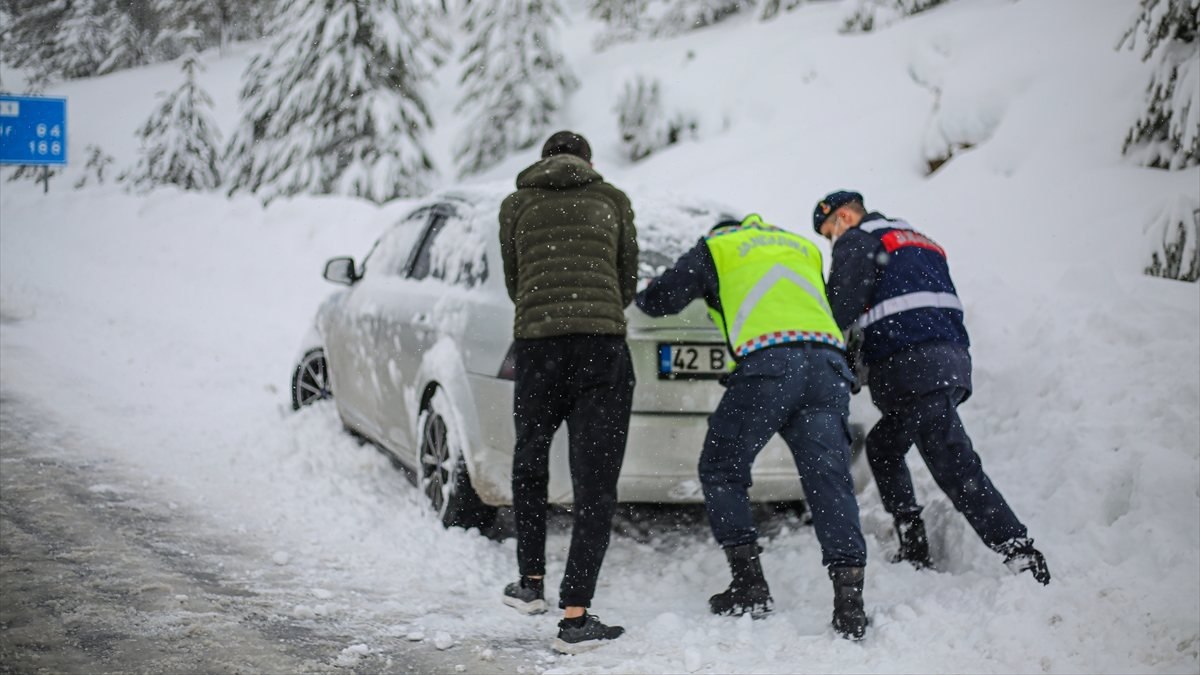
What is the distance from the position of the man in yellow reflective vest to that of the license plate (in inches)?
12.0

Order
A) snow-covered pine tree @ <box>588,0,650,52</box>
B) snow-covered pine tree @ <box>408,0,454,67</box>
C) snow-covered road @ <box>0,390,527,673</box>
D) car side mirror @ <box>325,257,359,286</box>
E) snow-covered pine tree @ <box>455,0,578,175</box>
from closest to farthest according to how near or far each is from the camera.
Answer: snow-covered road @ <box>0,390,527,673</box> < car side mirror @ <box>325,257,359,286</box> < snow-covered pine tree @ <box>408,0,454,67</box> < snow-covered pine tree @ <box>455,0,578,175</box> < snow-covered pine tree @ <box>588,0,650,52</box>

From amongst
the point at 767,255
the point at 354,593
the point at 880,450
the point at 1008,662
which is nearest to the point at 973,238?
the point at 880,450

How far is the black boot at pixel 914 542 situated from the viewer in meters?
4.66

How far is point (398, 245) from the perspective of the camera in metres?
6.38

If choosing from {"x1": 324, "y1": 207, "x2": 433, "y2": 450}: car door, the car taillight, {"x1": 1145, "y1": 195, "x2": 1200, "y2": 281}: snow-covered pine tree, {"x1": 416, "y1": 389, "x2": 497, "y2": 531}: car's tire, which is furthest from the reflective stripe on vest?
{"x1": 1145, "y1": 195, "x2": 1200, "y2": 281}: snow-covered pine tree

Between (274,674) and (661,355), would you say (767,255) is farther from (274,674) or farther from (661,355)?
(274,674)

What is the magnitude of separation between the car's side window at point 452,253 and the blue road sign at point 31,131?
3.46m

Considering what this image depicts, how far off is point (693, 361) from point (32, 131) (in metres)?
5.72

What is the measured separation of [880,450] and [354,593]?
2.48m

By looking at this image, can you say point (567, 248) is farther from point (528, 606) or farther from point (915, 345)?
point (915, 345)

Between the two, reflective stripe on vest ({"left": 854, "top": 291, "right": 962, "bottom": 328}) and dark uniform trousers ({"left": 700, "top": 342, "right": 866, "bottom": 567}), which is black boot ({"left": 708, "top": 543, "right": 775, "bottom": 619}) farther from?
reflective stripe on vest ({"left": 854, "top": 291, "right": 962, "bottom": 328})

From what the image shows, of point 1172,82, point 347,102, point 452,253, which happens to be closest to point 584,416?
point 452,253

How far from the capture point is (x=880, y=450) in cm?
469

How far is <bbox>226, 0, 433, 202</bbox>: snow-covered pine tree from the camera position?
65.2ft
